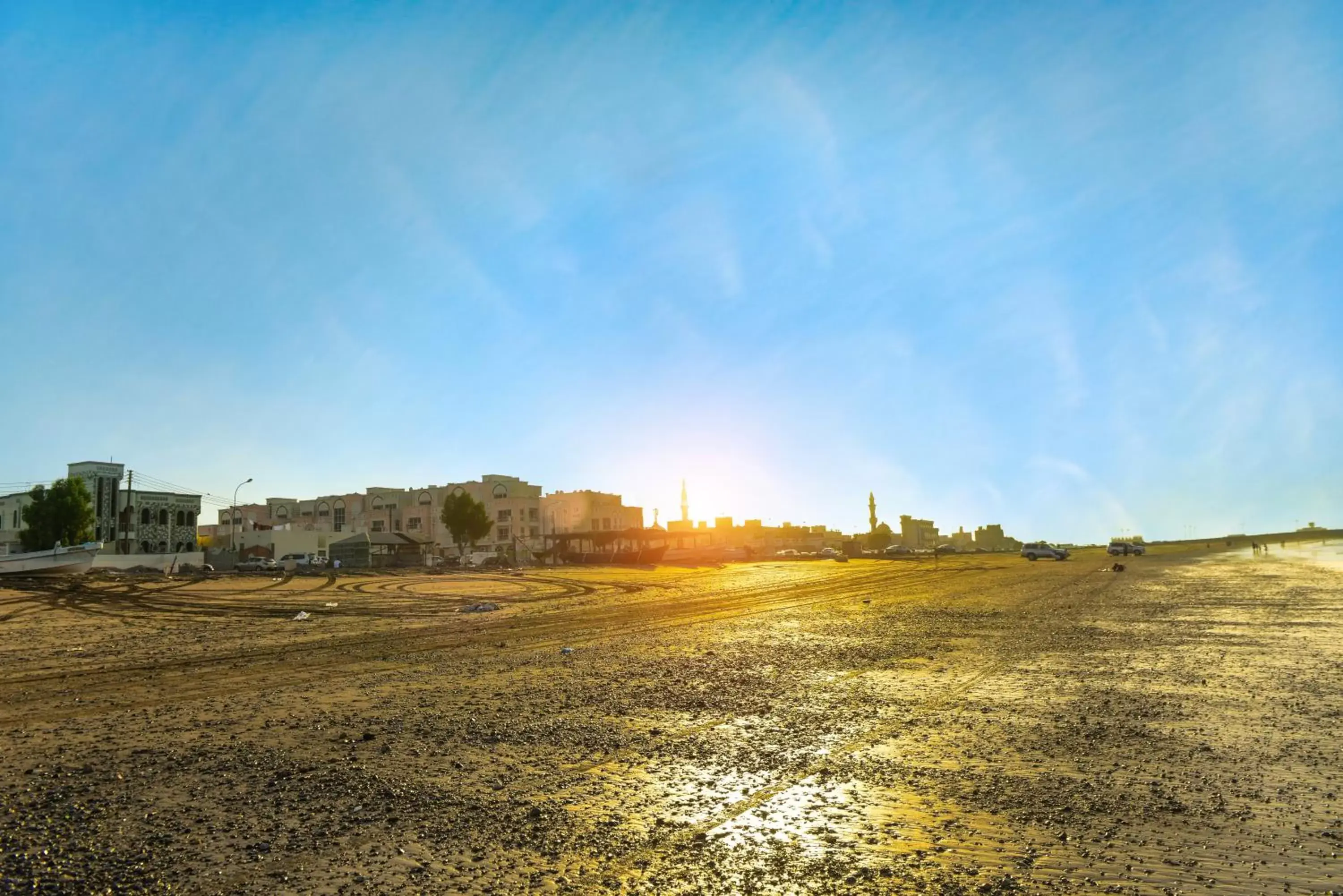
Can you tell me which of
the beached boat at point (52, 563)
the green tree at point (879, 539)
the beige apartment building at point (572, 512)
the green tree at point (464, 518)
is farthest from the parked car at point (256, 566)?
the green tree at point (879, 539)

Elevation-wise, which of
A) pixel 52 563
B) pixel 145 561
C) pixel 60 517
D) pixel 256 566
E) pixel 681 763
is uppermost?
pixel 60 517

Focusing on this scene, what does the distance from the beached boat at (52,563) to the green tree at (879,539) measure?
136 meters

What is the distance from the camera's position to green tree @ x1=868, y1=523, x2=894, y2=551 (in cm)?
16900

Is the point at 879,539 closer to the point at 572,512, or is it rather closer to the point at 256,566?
the point at 572,512

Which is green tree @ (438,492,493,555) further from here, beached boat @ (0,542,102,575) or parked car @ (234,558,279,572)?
beached boat @ (0,542,102,575)

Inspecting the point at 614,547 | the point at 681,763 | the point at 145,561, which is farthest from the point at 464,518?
the point at 681,763

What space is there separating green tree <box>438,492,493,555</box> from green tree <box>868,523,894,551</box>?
85.8 metres

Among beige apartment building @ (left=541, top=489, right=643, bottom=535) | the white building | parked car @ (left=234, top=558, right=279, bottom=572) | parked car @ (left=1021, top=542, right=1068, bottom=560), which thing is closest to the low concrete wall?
parked car @ (left=234, top=558, right=279, bottom=572)

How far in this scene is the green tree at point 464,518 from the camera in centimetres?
10944

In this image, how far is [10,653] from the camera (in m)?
17.4

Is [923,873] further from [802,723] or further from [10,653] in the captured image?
[10,653]

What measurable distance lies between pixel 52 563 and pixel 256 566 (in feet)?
50.3

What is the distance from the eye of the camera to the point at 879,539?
172750 mm

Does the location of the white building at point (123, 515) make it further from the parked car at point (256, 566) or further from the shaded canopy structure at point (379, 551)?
the parked car at point (256, 566)
